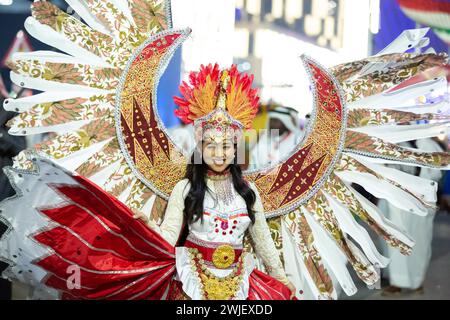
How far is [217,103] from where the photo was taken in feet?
9.26

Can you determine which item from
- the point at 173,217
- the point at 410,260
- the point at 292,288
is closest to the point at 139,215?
the point at 173,217

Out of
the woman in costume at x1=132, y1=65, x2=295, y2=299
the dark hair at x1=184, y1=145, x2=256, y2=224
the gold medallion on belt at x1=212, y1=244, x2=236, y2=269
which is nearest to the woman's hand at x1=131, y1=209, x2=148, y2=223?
the woman in costume at x1=132, y1=65, x2=295, y2=299

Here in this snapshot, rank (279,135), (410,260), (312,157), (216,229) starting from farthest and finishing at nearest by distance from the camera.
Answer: (410,260)
(279,135)
(312,157)
(216,229)

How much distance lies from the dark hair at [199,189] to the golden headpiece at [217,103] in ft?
0.34

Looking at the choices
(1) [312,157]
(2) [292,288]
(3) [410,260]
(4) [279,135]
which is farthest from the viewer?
(3) [410,260]

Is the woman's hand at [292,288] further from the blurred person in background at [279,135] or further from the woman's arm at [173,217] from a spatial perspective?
the blurred person in background at [279,135]

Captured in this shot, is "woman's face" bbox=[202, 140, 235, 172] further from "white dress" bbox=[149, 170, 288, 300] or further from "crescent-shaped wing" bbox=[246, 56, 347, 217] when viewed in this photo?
"crescent-shaped wing" bbox=[246, 56, 347, 217]

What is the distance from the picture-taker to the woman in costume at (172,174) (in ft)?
8.61

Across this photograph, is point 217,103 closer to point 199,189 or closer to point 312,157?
point 199,189

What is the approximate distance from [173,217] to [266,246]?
40cm

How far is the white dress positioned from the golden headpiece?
0.19 metres

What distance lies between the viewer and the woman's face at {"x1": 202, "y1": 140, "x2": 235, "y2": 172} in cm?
279

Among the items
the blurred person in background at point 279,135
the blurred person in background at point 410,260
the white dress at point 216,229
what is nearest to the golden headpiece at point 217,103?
the white dress at point 216,229
